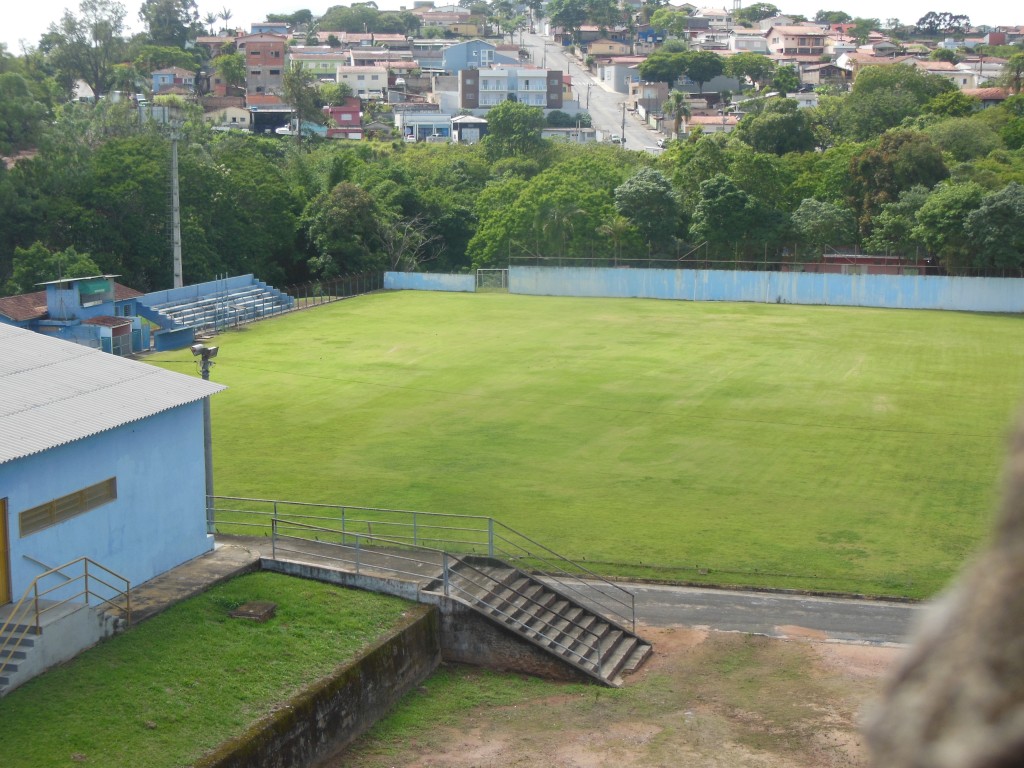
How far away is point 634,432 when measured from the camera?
3294 centimetres

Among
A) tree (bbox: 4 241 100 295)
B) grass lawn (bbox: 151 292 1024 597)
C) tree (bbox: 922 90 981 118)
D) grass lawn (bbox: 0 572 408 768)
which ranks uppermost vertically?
→ tree (bbox: 922 90 981 118)

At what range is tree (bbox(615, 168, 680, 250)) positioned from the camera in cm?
6612

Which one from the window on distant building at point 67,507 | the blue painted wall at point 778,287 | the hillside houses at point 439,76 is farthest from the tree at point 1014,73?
the window on distant building at point 67,507

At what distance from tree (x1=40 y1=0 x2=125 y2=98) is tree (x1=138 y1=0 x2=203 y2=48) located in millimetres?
44937

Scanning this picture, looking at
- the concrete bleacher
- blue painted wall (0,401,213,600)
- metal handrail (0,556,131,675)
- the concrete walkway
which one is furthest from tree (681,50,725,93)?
metal handrail (0,556,131,675)

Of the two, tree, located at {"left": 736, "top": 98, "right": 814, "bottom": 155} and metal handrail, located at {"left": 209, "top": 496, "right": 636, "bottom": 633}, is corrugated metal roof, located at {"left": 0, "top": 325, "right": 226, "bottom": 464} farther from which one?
tree, located at {"left": 736, "top": 98, "right": 814, "bottom": 155}

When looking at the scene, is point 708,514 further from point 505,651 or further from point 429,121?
point 429,121

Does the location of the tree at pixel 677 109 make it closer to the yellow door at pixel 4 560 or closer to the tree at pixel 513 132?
the tree at pixel 513 132

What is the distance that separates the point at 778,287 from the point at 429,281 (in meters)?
17.5

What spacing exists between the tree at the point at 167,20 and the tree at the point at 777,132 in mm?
101269


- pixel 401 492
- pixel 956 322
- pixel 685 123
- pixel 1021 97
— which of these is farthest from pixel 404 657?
pixel 685 123

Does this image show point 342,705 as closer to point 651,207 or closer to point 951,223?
point 951,223

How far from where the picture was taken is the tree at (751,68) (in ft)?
536

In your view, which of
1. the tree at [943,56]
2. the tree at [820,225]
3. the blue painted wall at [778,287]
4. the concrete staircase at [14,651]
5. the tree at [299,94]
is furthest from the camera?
the tree at [943,56]
